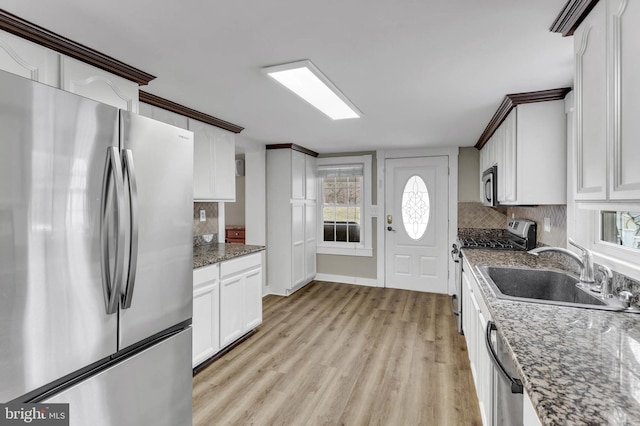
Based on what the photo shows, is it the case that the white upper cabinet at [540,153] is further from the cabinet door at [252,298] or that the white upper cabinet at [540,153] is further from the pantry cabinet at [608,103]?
the cabinet door at [252,298]

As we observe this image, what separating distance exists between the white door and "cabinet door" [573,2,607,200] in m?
3.49

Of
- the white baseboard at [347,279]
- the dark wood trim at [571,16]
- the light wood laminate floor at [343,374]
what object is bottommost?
the light wood laminate floor at [343,374]

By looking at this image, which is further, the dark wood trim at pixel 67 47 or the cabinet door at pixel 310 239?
the cabinet door at pixel 310 239

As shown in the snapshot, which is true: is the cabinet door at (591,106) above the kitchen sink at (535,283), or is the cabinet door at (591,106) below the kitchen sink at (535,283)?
above

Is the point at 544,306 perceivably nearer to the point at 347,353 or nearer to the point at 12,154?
the point at 347,353

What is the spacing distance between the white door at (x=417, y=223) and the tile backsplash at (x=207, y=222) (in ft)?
8.81

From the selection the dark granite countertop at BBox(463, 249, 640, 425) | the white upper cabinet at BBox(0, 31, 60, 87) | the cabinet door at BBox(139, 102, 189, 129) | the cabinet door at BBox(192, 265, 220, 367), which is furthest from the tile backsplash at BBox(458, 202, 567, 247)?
the white upper cabinet at BBox(0, 31, 60, 87)

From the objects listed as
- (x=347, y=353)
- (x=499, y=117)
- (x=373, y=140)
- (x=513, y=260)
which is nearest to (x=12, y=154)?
(x=347, y=353)

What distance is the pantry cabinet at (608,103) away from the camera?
3.28ft

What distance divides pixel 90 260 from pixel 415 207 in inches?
175

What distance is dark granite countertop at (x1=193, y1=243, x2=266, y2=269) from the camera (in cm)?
255

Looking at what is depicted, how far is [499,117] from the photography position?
2.88 m

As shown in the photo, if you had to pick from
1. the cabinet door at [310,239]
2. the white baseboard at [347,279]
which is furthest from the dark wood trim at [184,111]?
the white baseboard at [347,279]

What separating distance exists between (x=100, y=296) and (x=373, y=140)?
3.66 m
